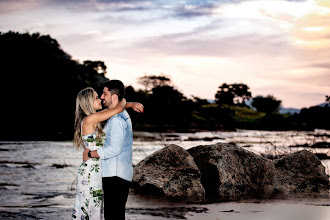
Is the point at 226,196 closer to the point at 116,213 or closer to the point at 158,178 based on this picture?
the point at 158,178

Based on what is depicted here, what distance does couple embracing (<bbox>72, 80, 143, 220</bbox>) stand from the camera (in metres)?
4.62

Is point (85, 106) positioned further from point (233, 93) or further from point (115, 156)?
point (233, 93)

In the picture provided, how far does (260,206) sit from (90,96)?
5228 millimetres

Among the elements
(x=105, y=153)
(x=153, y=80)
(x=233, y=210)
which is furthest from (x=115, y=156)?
(x=153, y=80)

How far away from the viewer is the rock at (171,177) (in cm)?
928

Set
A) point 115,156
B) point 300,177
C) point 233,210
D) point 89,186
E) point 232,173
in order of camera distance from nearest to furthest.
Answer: point 115,156
point 89,186
point 233,210
point 232,173
point 300,177

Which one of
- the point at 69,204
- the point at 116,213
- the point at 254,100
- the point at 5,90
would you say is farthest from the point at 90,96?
the point at 254,100

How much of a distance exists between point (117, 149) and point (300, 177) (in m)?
7.66

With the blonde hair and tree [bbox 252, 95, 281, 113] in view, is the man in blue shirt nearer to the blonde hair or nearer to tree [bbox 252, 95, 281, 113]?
the blonde hair

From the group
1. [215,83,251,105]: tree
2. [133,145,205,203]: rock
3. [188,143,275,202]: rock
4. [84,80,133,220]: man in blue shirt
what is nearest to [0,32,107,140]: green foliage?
[133,145,205,203]: rock

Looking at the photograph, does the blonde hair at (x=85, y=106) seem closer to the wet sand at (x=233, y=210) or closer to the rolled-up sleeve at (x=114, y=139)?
the rolled-up sleeve at (x=114, y=139)

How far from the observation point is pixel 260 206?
8594 millimetres

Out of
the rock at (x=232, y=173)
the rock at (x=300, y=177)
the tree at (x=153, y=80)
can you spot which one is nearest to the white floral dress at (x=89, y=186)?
the rock at (x=232, y=173)

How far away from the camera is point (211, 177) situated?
9.89 m
